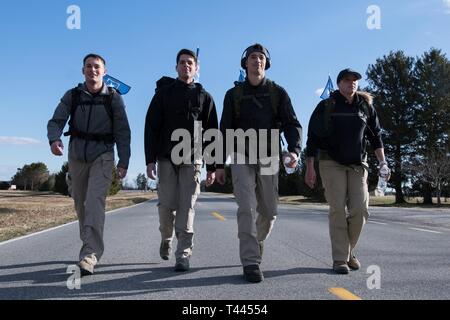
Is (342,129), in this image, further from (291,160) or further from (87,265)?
(87,265)

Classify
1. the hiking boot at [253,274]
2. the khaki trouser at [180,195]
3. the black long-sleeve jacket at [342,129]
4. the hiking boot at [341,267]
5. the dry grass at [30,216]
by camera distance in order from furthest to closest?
1. the dry grass at [30,216]
2. the khaki trouser at [180,195]
3. the black long-sleeve jacket at [342,129]
4. the hiking boot at [341,267]
5. the hiking boot at [253,274]

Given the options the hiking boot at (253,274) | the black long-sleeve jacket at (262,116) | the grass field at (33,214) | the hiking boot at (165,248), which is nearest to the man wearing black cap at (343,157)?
the black long-sleeve jacket at (262,116)

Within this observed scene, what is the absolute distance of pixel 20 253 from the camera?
279 inches

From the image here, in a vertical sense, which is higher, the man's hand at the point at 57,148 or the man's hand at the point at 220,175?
the man's hand at the point at 57,148

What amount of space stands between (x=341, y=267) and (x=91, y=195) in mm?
2717

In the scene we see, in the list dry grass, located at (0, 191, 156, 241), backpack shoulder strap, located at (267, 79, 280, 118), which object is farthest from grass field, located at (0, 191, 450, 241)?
backpack shoulder strap, located at (267, 79, 280, 118)

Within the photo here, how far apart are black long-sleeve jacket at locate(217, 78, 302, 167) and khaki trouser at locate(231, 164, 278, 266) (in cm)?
34

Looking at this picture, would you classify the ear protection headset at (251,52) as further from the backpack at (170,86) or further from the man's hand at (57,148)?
the man's hand at (57,148)

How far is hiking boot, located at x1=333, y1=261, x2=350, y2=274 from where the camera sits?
16.8ft

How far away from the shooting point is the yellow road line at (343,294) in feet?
13.1

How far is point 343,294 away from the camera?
412 cm

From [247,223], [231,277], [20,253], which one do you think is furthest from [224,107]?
[20,253]

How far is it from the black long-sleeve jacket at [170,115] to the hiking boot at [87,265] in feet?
3.83
